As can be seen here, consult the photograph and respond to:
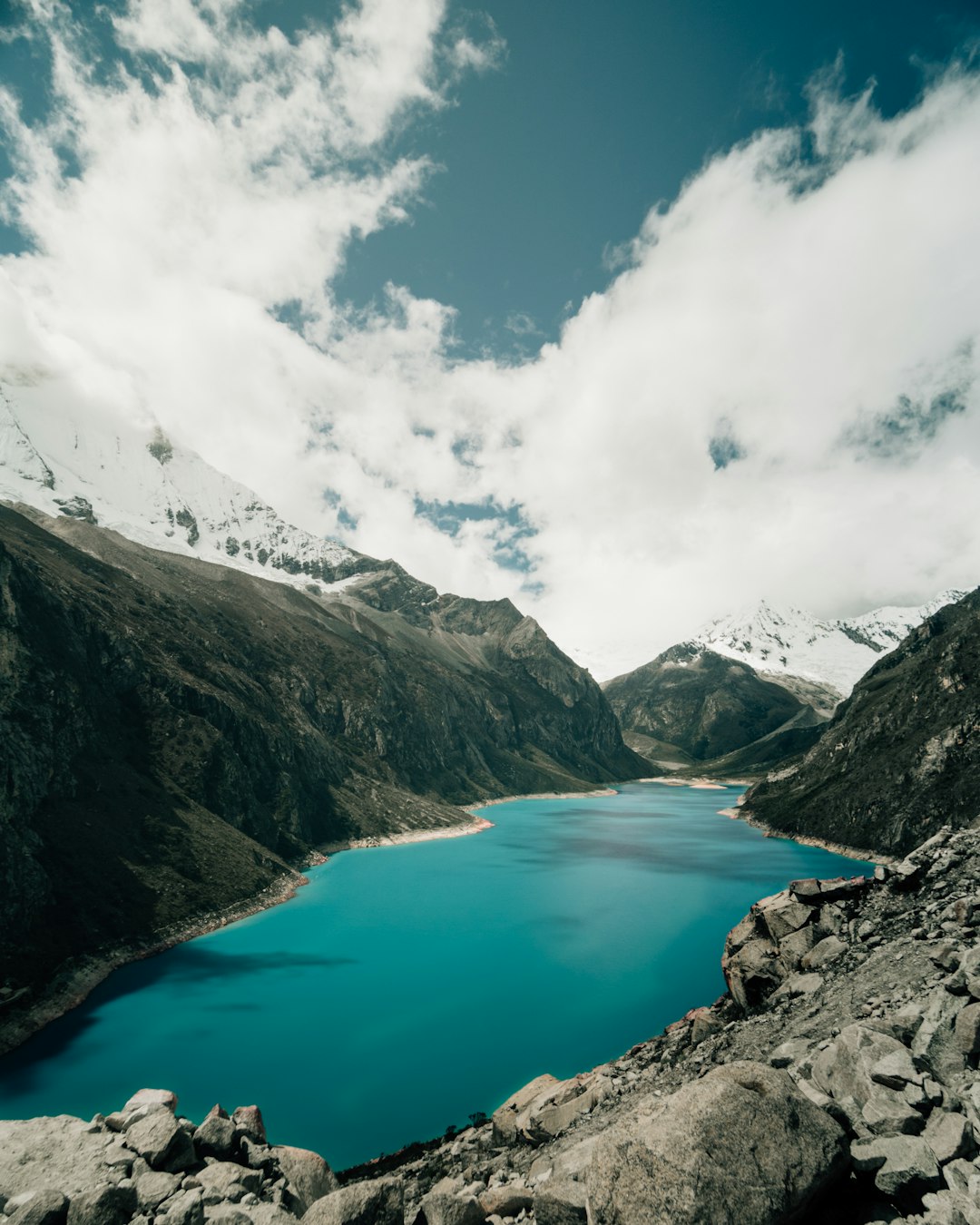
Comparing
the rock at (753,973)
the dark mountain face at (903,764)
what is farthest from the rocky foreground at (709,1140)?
the dark mountain face at (903,764)

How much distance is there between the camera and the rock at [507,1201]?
1359 centimetres

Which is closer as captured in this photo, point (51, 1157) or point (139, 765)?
point (51, 1157)

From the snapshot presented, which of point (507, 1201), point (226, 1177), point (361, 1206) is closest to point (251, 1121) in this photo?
point (226, 1177)

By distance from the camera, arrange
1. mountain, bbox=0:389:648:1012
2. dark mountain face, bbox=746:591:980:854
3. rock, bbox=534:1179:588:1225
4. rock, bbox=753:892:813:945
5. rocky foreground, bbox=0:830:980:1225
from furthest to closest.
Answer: dark mountain face, bbox=746:591:980:854, mountain, bbox=0:389:648:1012, rock, bbox=753:892:813:945, rock, bbox=534:1179:588:1225, rocky foreground, bbox=0:830:980:1225

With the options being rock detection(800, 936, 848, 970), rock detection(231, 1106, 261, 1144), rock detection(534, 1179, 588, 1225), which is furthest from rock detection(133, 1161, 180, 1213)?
rock detection(800, 936, 848, 970)

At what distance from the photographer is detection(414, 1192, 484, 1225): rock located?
45.2ft

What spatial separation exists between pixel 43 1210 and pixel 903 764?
5649 inches

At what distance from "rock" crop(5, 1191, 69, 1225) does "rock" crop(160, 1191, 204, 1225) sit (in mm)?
2180

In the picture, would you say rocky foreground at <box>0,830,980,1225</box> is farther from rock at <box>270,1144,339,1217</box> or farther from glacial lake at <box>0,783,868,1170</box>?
glacial lake at <box>0,783,868,1170</box>

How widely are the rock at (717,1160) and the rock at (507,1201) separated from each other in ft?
14.0

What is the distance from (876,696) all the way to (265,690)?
169534 mm

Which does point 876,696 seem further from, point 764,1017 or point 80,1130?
point 80,1130

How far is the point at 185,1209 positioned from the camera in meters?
13.4

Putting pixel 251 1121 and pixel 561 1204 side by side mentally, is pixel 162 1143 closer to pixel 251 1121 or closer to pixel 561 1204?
pixel 251 1121
